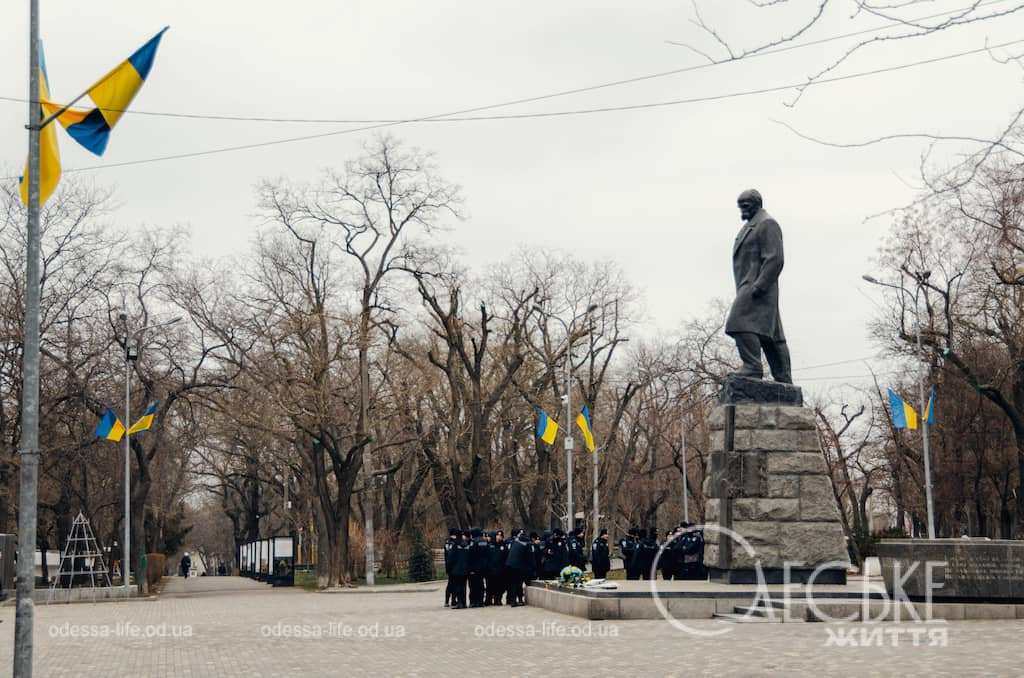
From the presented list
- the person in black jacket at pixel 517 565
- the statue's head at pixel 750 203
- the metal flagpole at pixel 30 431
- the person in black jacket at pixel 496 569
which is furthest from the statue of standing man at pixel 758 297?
the metal flagpole at pixel 30 431

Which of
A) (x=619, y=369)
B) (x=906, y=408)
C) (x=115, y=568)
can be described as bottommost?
(x=115, y=568)

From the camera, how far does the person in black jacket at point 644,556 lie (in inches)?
1113

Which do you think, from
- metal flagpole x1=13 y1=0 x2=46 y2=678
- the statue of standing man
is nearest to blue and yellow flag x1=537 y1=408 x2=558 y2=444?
the statue of standing man

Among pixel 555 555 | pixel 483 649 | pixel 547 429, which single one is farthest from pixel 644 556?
pixel 483 649

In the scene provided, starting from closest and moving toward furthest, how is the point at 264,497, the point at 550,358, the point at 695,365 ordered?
1. the point at 550,358
2. the point at 695,365
3. the point at 264,497

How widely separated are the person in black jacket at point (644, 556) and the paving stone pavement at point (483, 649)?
6.11 metres

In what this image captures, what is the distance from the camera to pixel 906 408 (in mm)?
36094

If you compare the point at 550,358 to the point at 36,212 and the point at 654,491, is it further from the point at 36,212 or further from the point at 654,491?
the point at 36,212

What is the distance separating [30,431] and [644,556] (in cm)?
2042

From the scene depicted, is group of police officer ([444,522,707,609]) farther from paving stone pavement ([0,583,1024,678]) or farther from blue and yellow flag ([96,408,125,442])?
blue and yellow flag ([96,408,125,442])

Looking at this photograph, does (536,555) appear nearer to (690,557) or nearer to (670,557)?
(670,557)

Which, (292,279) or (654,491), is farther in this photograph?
(654,491)

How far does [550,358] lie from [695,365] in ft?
35.9

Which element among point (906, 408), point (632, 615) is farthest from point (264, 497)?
point (632, 615)
